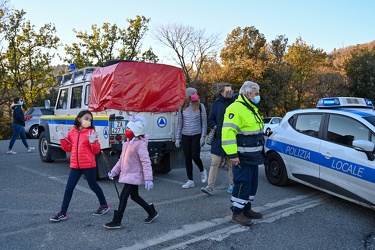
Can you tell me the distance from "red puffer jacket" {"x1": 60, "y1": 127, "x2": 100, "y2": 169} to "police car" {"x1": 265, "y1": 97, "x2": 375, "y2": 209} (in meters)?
3.49

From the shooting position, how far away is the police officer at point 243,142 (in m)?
4.18

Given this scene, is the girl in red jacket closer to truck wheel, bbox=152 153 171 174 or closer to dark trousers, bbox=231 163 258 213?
dark trousers, bbox=231 163 258 213

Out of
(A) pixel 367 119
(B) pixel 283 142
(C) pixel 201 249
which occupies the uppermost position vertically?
(A) pixel 367 119

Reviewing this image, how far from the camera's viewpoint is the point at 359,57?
3112 cm

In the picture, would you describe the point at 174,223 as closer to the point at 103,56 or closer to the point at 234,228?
the point at 234,228

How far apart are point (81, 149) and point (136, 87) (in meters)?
2.55

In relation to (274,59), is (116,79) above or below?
below

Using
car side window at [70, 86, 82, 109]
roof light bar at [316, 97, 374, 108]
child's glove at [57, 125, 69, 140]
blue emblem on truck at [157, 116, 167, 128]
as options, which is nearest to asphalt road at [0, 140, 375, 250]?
blue emblem on truck at [157, 116, 167, 128]

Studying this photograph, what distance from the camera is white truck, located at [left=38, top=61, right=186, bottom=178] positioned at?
20.9 feet

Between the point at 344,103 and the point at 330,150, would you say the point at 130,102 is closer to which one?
the point at 330,150

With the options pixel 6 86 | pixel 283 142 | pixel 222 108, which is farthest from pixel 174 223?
pixel 6 86

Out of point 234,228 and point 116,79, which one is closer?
point 234,228

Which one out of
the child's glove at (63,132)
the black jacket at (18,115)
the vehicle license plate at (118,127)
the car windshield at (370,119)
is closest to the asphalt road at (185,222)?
the vehicle license plate at (118,127)

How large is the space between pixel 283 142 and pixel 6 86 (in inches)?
897
